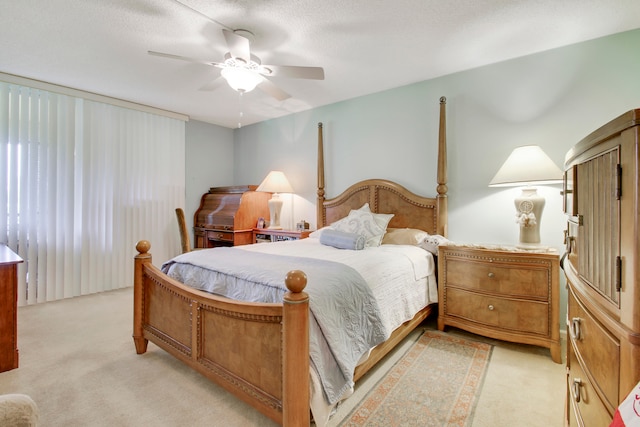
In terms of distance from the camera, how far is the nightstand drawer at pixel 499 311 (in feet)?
7.29

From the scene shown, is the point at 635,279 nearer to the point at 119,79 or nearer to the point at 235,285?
the point at 235,285

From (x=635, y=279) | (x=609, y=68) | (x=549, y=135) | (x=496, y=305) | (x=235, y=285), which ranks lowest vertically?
(x=496, y=305)

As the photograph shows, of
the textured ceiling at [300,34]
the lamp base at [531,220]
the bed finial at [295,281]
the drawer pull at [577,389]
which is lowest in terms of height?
the drawer pull at [577,389]

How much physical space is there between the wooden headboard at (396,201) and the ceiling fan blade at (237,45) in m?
2.02

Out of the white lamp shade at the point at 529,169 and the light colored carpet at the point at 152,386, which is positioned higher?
the white lamp shade at the point at 529,169

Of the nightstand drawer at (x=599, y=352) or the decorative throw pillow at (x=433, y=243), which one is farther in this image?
the decorative throw pillow at (x=433, y=243)

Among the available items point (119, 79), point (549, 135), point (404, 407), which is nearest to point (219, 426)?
point (404, 407)

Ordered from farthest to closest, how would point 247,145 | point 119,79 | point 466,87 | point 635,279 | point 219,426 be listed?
point 247,145 < point 119,79 < point 466,87 < point 219,426 < point 635,279

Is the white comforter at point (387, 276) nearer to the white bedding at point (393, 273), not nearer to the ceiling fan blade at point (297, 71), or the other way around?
the white bedding at point (393, 273)

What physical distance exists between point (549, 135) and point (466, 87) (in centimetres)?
90

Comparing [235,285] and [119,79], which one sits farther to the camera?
[119,79]

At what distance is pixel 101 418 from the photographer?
1.59 m

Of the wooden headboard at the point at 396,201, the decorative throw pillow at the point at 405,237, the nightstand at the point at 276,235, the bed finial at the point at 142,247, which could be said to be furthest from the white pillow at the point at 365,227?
the bed finial at the point at 142,247

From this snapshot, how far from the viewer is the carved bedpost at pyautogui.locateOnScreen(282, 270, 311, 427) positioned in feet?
4.11
